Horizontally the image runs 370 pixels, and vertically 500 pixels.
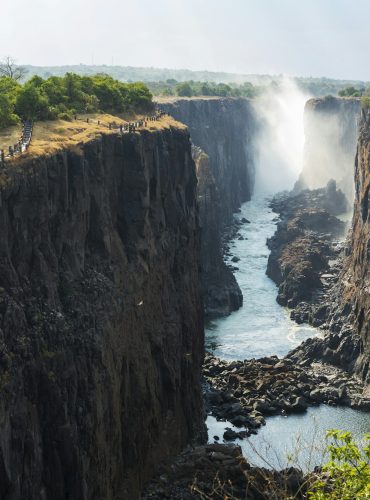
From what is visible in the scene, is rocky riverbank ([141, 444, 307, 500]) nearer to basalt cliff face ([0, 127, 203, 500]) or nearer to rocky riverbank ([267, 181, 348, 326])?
basalt cliff face ([0, 127, 203, 500])

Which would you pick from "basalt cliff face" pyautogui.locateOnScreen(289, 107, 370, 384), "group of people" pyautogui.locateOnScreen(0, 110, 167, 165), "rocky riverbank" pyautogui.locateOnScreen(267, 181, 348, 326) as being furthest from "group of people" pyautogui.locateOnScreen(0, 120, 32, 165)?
"rocky riverbank" pyautogui.locateOnScreen(267, 181, 348, 326)

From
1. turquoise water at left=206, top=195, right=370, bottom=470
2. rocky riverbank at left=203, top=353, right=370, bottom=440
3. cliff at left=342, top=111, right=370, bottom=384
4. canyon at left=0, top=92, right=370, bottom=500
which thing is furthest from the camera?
cliff at left=342, top=111, right=370, bottom=384

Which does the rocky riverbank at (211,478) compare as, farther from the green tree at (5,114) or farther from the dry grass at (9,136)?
the green tree at (5,114)

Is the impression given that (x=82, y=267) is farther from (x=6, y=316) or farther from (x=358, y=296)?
(x=358, y=296)

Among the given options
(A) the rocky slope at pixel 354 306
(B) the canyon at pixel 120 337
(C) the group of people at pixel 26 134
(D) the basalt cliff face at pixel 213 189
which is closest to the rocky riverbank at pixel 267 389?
(B) the canyon at pixel 120 337

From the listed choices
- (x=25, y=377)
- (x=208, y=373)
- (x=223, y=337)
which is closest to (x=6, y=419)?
(x=25, y=377)

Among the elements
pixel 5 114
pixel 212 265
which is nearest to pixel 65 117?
pixel 5 114

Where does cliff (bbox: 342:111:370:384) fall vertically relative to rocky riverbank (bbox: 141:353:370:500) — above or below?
above
